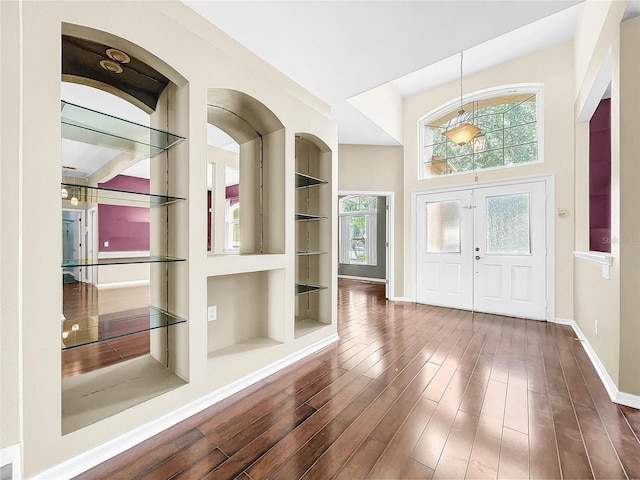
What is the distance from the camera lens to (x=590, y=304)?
287cm

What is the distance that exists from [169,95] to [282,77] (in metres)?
1.02

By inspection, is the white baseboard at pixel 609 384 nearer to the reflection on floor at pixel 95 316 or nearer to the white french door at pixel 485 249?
the white french door at pixel 485 249

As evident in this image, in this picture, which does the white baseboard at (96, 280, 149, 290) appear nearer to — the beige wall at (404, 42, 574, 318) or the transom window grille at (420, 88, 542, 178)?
the transom window grille at (420, 88, 542, 178)

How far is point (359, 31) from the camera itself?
211 centimetres

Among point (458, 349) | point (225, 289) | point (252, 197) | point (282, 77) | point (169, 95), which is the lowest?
point (458, 349)

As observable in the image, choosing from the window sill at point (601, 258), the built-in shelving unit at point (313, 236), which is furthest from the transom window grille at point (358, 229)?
the window sill at point (601, 258)

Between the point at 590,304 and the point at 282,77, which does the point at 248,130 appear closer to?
the point at 282,77

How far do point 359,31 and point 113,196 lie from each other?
207 centimetres

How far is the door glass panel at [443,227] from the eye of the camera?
15.3 feet

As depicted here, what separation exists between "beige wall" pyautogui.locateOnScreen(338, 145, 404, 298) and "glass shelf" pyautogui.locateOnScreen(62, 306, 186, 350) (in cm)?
392

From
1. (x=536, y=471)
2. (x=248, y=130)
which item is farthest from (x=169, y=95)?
(x=536, y=471)

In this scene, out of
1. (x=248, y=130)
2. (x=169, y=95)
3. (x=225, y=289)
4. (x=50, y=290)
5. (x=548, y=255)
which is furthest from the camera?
(x=548, y=255)

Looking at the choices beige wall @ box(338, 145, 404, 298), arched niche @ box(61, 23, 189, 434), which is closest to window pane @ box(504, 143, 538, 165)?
beige wall @ box(338, 145, 404, 298)

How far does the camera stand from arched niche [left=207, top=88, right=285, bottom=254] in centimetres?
254
